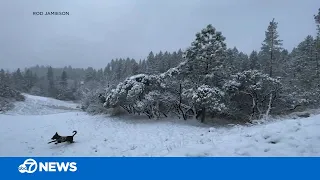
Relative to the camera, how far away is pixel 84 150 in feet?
37.8

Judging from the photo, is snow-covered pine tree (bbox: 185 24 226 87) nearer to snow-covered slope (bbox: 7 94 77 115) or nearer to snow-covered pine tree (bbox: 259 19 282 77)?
snow-covered pine tree (bbox: 259 19 282 77)

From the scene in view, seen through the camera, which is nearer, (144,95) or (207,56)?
(207,56)

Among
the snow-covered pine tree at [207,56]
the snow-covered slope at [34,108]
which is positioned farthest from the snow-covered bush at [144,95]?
the snow-covered slope at [34,108]

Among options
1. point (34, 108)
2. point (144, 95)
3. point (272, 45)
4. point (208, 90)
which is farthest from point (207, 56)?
point (34, 108)
